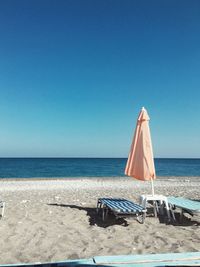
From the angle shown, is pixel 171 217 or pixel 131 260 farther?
pixel 171 217

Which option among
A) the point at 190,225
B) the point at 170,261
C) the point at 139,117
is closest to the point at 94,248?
the point at 170,261

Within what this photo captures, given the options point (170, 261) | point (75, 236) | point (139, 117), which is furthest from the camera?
point (139, 117)

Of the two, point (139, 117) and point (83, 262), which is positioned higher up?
point (139, 117)

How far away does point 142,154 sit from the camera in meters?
7.73

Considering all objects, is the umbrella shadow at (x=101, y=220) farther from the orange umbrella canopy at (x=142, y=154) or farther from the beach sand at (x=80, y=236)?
the orange umbrella canopy at (x=142, y=154)

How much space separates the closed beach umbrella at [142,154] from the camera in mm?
7680

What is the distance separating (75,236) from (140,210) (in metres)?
1.55

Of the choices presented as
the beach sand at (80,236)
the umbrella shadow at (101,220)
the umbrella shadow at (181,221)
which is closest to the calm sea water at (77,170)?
the umbrella shadow at (101,220)

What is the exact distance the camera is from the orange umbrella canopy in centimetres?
768

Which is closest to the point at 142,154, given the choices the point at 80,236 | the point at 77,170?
the point at 80,236

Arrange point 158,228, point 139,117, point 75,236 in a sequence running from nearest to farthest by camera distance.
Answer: point 75,236
point 158,228
point 139,117

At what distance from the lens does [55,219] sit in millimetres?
7047

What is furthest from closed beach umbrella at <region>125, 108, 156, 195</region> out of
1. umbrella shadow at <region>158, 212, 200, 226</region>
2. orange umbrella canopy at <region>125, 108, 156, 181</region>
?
umbrella shadow at <region>158, 212, 200, 226</region>

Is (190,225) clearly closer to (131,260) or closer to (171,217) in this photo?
(171,217)
